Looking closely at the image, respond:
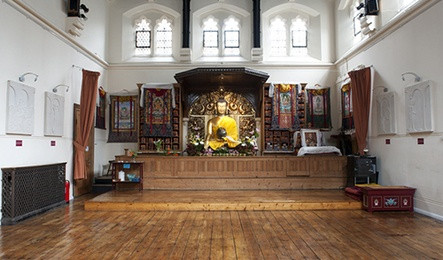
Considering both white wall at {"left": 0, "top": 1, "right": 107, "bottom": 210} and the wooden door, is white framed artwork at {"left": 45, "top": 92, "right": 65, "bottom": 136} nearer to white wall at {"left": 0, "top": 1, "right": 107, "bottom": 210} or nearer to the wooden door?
white wall at {"left": 0, "top": 1, "right": 107, "bottom": 210}

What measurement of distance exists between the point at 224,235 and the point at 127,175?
13.9 ft

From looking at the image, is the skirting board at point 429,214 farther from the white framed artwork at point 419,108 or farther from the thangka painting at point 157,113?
the thangka painting at point 157,113

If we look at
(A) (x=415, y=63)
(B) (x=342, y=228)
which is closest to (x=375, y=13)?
(A) (x=415, y=63)

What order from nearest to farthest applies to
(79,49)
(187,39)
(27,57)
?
(27,57) → (79,49) → (187,39)

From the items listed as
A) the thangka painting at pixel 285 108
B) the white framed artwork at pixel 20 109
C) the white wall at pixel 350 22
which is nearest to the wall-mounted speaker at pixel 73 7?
the white framed artwork at pixel 20 109

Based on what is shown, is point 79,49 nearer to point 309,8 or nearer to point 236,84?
point 236,84

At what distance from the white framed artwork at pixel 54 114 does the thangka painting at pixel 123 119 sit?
2916mm

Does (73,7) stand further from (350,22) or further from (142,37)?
(350,22)

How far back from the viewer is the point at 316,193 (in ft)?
24.7

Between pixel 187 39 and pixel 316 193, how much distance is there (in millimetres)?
6371

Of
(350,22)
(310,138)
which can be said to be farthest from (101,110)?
(350,22)

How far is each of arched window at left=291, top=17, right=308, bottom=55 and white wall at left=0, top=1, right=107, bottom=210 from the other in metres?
6.65

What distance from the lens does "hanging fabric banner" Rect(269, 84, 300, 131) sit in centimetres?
1040

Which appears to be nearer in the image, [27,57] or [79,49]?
[27,57]
